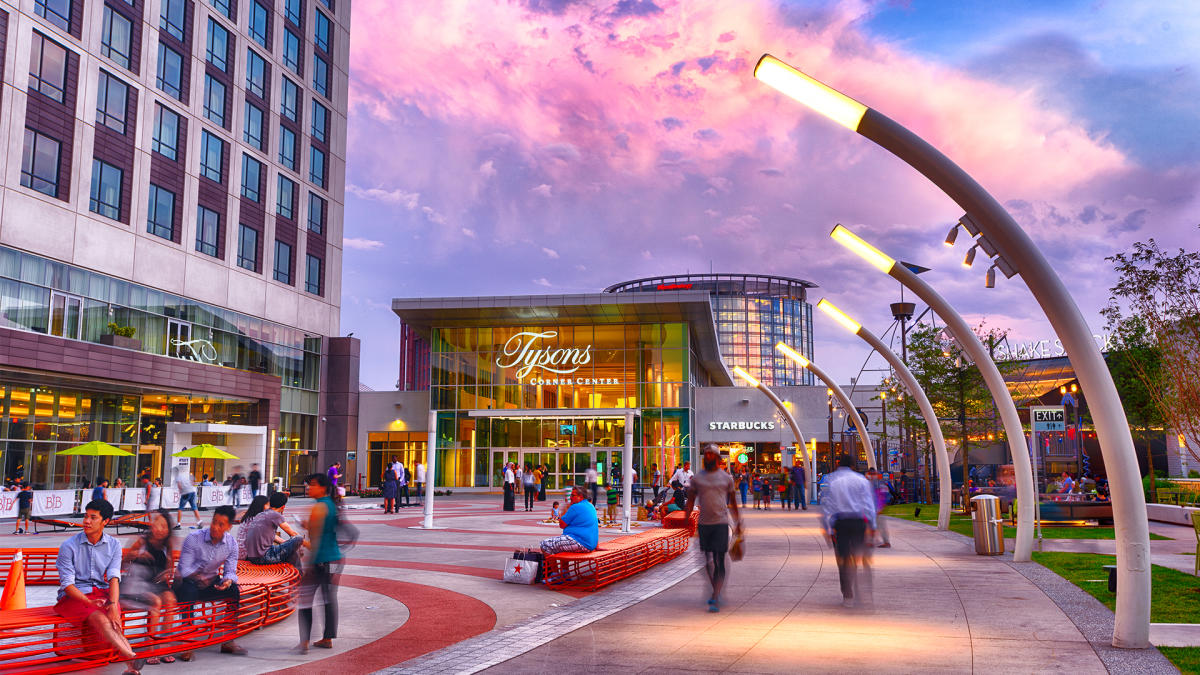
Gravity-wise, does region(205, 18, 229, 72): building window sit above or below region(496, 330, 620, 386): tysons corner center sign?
above

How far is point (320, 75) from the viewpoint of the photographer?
5206cm

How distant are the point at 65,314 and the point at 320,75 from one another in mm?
24227

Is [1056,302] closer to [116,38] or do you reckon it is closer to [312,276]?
[116,38]

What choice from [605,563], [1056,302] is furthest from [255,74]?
[1056,302]

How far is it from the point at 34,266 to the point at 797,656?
32.8m

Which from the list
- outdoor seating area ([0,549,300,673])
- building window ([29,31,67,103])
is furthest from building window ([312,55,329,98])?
outdoor seating area ([0,549,300,673])

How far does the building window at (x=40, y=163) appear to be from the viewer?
103ft

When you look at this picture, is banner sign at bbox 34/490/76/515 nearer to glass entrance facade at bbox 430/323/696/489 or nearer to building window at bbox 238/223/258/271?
building window at bbox 238/223/258/271

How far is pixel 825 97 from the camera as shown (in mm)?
7910

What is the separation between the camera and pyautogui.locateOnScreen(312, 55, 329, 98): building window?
51.2m

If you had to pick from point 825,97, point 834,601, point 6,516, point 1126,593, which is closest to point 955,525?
point 834,601

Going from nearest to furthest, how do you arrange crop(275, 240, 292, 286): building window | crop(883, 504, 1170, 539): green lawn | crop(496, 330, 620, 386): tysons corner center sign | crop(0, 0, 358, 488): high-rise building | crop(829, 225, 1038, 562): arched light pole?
crop(829, 225, 1038, 562): arched light pole
crop(883, 504, 1170, 539): green lawn
crop(0, 0, 358, 488): high-rise building
crop(275, 240, 292, 286): building window
crop(496, 330, 620, 386): tysons corner center sign

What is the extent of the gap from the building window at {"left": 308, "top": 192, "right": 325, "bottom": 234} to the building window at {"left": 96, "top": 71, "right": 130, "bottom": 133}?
14.2 m

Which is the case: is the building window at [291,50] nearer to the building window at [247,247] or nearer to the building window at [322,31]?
the building window at [322,31]
